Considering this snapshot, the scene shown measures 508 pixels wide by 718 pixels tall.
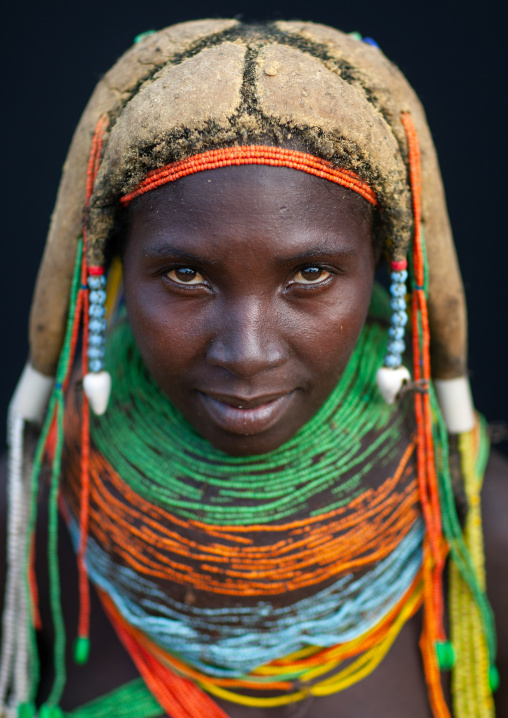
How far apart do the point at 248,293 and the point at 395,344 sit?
1.10ft

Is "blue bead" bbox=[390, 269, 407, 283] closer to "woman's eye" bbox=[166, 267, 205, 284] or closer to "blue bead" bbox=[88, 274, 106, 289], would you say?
"woman's eye" bbox=[166, 267, 205, 284]

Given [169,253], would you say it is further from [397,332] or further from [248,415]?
[397,332]

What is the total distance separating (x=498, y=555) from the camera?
157 cm

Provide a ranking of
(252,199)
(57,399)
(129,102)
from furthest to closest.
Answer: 1. (57,399)
2. (129,102)
3. (252,199)

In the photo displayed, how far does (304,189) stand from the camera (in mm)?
1237

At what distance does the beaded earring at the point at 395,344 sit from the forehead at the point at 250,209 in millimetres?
179

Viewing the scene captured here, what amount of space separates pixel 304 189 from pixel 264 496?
0.56 metres

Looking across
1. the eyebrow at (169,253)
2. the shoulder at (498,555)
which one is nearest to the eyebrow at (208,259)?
the eyebrow at (169,253)

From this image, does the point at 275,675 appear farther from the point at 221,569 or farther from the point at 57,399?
the point at 57,399

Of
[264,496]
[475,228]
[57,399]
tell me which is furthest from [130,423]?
[475,228]

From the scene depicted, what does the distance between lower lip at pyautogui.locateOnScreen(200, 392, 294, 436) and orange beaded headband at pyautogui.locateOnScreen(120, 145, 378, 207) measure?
0.36 meters

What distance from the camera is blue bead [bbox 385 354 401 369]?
1459 millimetres

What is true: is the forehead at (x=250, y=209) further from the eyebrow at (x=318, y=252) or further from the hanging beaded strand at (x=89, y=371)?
the hanging beaded strand at (x=89, y=371)

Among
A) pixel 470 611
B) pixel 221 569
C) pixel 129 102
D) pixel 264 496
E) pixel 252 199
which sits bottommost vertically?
pixel 470 611
